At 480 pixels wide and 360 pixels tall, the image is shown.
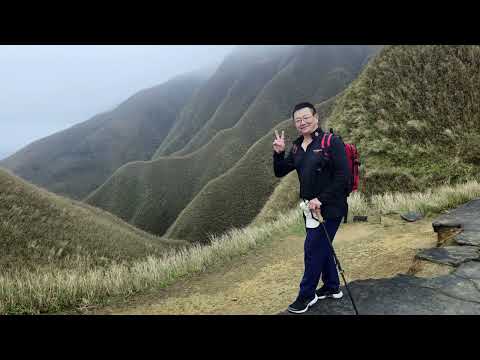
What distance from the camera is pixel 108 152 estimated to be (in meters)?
176

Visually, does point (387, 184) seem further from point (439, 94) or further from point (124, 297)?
point (124, 297)

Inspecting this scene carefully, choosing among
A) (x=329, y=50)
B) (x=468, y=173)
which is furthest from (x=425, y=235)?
(x=329, y=50)

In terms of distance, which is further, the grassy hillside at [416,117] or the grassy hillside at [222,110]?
the grassy hillside at [222,110]

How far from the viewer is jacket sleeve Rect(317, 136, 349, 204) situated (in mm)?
4430

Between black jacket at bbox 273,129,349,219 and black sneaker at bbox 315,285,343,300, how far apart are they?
37.6 inches

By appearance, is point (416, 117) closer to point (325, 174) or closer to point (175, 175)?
point (325, 174)

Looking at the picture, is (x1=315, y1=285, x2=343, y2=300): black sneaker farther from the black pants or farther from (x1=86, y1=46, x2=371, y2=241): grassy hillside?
(x1=86, y1=46, x2=371, y2=241): grassy hillside

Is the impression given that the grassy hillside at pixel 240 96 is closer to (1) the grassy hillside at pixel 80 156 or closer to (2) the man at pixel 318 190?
(1) the grassy hillside at pixel 80 156

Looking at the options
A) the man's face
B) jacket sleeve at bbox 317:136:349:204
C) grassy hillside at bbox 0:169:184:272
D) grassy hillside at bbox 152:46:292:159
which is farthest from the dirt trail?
grassy hillside at bbox 152:46:292:159

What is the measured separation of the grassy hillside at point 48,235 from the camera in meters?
17.8

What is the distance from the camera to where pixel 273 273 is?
7.30 metres

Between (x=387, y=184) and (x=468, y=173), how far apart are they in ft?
9.51

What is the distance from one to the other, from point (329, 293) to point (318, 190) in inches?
51.8

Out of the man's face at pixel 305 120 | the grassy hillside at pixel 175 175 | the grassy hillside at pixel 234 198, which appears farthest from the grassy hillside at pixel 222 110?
the man's face at pixel 305 120
